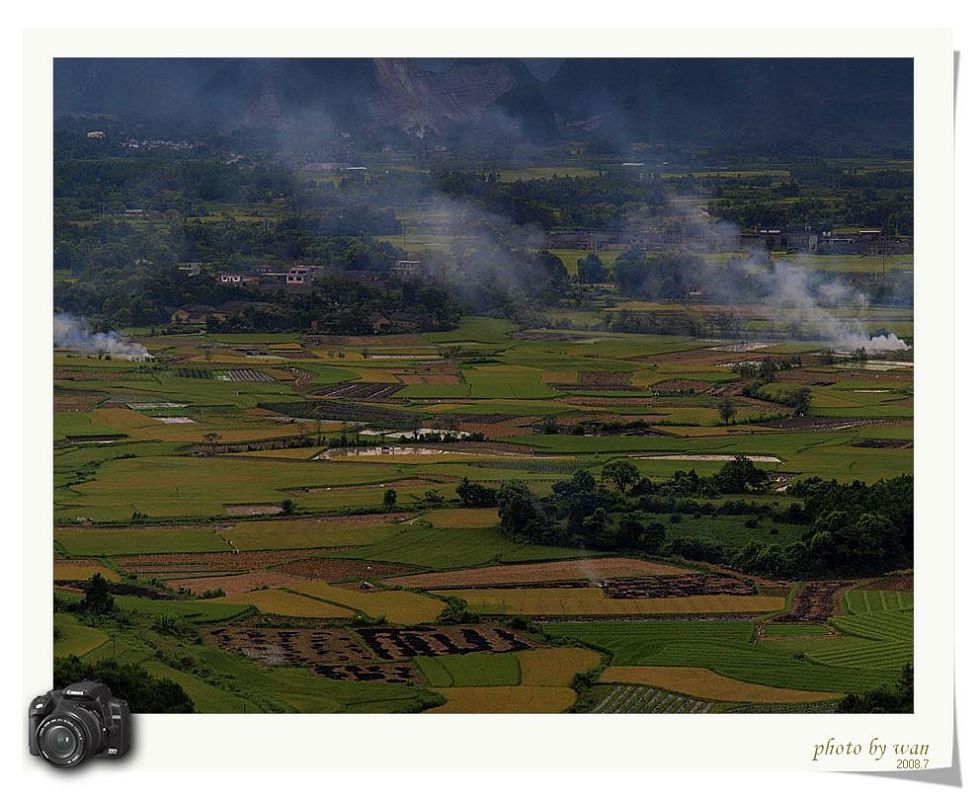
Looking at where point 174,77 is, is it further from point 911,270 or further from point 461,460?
point 911,270

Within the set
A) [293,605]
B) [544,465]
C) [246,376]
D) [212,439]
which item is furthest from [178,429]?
[544,465]

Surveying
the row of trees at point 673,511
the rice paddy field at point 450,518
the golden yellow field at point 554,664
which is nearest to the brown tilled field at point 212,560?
the rice paddy field at point 450,518

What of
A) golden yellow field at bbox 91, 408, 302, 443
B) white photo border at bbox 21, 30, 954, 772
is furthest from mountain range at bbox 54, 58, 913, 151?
golden yellow field at bbox 91, 408, 302, 443

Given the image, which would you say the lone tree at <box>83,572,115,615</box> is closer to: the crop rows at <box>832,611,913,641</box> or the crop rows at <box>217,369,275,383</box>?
the crop rows at <box>217,369,275,383</box>
